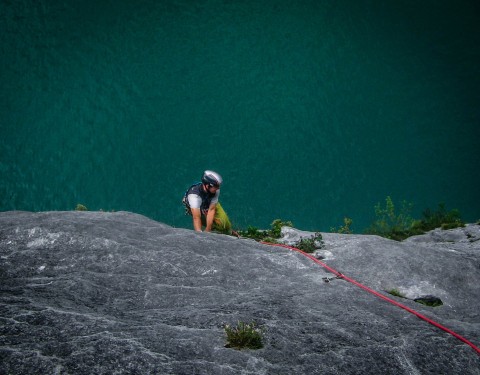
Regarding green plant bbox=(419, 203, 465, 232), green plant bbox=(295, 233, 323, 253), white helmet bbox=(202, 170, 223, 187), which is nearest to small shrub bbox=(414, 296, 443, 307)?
green plant bbox=(295, 233, 323, 253)

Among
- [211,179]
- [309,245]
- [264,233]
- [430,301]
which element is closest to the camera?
[430,301]

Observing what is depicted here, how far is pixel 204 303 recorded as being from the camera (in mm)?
4102

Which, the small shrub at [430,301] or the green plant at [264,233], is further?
the green plant at [264,233]

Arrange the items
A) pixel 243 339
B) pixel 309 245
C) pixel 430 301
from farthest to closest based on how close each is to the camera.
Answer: pixel 309 245 < pixel 430 301 < pixel 243 339

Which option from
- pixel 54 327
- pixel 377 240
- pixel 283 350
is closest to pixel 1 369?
pixel 54 327

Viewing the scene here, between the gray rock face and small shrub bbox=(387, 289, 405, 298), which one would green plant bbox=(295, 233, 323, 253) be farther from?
small shrub bbox=(387, 289, 405, 298)

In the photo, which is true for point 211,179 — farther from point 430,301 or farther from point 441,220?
point 441,220

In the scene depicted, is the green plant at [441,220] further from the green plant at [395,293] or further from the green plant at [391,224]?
the green plant at [395,293]

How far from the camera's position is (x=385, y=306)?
4.40 meters

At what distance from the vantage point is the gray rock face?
9.07 feet

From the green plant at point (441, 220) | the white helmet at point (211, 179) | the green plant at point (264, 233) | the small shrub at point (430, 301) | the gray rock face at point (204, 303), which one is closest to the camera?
the gray rock face at point (204, 303)


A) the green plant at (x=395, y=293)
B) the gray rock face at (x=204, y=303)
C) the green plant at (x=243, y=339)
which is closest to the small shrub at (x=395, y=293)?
the green plant at (x=395, y=293)

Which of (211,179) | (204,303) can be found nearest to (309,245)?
(211,179)

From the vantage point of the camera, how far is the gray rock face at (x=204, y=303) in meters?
2.76
